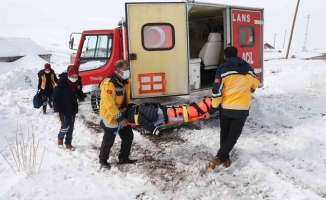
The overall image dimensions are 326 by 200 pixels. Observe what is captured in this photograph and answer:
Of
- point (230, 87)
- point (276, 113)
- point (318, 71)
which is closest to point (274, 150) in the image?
point (230, 87)

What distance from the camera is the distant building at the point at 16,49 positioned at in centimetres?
2028

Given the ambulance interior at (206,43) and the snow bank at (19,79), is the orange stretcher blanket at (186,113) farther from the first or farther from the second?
the snow bank at (19,79)

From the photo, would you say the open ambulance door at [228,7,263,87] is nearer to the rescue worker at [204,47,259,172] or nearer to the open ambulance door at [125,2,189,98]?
the open ambulance door at [125,2,189,98]

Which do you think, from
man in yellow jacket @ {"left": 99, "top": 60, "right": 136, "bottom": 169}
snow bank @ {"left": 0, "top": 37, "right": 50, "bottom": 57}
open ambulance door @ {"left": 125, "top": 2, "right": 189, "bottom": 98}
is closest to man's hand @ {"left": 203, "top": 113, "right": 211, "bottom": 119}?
man in yellow jacket @ {"left": 99, "top": 60, "right": 136, "bottom": 169}

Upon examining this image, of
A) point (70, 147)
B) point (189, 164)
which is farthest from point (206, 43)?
point (70, 147)

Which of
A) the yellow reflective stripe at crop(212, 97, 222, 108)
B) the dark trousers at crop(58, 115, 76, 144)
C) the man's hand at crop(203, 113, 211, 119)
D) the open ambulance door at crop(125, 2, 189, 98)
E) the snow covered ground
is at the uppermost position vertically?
the open ambulance door at crop(125, 2, 189, 98)

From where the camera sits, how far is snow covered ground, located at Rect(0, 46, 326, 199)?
3678 mm

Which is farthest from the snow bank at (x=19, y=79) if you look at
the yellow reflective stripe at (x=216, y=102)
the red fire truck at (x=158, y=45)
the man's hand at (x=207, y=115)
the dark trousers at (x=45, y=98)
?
the yellow reflective stripe at (x=216, y=102)

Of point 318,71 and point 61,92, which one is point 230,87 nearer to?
point 61,92

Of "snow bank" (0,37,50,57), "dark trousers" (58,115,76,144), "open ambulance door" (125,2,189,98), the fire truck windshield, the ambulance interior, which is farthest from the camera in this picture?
"snow bank" (0,37,50,57)

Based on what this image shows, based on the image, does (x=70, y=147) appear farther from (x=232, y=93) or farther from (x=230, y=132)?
(x=232, y=93)

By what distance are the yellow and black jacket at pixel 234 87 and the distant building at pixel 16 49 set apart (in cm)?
1985

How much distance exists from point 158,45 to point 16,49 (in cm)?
1942

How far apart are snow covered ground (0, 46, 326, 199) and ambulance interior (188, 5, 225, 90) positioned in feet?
4.53
